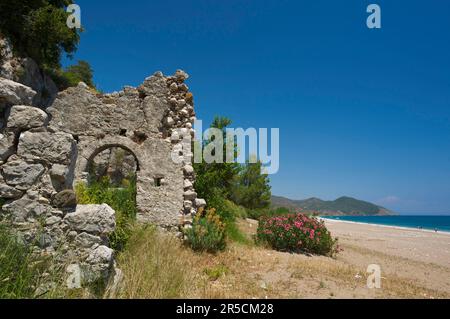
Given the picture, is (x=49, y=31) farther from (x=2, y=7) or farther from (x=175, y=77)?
(x=175, y=77)

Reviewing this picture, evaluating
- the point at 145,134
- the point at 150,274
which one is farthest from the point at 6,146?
the point at 145,134

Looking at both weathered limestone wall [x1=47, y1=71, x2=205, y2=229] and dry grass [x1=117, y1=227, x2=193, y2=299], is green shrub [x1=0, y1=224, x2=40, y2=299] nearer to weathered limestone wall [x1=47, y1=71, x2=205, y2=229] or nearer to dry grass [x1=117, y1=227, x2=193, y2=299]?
dry grass [x1=117, y1=227, x2=193, y2=299]

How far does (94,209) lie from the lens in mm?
3512

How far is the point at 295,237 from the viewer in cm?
968

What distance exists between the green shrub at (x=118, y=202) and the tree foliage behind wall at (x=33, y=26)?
1236 cm

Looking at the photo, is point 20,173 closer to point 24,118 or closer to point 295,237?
point 24,118

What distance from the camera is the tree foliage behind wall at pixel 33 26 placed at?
47.3 feet

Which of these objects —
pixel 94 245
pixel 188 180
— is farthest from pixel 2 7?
pixel 94 245

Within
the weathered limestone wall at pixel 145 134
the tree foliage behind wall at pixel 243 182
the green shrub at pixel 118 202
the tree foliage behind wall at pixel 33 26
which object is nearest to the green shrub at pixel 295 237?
the weathered limestone wall at pixel 145 134

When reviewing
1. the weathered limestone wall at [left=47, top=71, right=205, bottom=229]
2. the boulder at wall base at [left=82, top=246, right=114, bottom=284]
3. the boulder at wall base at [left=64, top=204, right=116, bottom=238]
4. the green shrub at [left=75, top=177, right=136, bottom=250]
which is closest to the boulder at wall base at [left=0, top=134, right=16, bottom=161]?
the boulder at wall base at [left=64, top=204, right=116, bottom=238]

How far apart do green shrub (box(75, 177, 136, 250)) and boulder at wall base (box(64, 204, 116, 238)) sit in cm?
172

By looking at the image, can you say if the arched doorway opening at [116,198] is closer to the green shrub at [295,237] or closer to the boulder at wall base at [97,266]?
the boulder at wall base at [97,266]

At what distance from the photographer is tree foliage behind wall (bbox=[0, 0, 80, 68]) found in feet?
47.3
